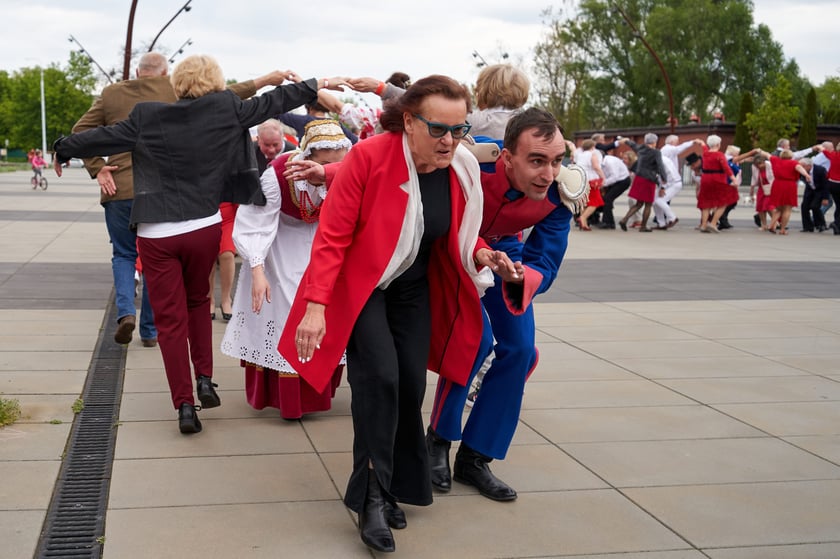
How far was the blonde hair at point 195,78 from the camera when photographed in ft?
17.0

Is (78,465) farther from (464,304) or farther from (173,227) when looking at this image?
(464,304)

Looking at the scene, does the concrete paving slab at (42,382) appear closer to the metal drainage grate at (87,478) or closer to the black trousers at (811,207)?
the metal drainage grate at (87,478)

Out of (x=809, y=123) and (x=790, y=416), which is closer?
(x=790, y=416)

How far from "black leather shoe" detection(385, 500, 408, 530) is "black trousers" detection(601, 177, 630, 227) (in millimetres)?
16671

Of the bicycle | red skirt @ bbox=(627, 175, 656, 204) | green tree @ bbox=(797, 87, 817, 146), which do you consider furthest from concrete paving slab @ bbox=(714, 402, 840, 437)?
green tree @ bbox=(797, 87, 817, 146)

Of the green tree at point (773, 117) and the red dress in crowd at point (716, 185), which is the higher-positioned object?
the green tree at point (773, 117)

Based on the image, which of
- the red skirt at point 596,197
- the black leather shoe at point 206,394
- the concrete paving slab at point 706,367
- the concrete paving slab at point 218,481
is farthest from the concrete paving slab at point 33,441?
the red skirt at point 596,197

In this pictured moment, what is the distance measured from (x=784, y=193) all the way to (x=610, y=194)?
3438 mm

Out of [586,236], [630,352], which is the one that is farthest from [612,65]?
[630,352]

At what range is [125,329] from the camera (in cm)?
689

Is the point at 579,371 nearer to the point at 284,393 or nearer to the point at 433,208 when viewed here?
the point at 284,393

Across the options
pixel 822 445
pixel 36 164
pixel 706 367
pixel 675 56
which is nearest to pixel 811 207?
pixel 706 367

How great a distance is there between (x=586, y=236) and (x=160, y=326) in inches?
559

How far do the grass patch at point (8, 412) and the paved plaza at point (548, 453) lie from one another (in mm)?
63
